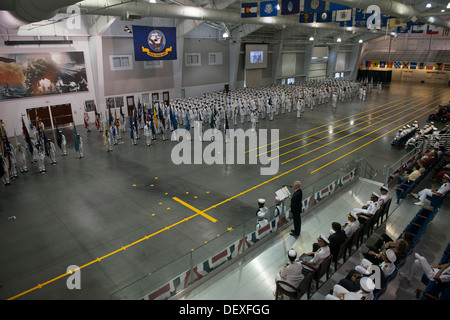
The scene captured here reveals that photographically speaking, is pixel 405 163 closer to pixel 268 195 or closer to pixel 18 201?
pixel 268 195

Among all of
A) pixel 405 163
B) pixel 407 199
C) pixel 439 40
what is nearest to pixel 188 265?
pixel 407 199

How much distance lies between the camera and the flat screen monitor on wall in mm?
36438

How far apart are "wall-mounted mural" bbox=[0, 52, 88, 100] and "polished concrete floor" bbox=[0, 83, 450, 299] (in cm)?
462

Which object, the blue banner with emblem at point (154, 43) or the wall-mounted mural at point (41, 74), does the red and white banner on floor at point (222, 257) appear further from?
the wall-mounted mural at point (41, 74)

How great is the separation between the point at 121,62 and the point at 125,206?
17.9 metres

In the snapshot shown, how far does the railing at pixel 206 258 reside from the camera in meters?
5.68

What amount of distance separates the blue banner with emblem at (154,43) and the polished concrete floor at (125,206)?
855cm

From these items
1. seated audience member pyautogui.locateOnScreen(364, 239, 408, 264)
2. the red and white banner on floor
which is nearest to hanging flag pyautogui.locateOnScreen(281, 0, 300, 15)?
the red and white banner on floor

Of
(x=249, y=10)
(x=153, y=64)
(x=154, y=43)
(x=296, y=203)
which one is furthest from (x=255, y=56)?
(x=296, y=203)

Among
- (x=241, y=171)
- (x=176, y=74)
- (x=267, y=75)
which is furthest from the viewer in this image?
(x=267, y=75)

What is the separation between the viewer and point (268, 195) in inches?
480

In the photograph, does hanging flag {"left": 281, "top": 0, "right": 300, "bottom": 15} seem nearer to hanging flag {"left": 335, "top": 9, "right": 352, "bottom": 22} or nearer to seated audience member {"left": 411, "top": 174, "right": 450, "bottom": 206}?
hanging flag {"left": 335, "top": 9, "right": 352, "bottom": 22}

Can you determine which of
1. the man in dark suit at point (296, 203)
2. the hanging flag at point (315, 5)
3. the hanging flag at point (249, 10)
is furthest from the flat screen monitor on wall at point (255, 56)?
the man in dark suit at point (296, 203)

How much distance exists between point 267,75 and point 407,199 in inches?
1304
